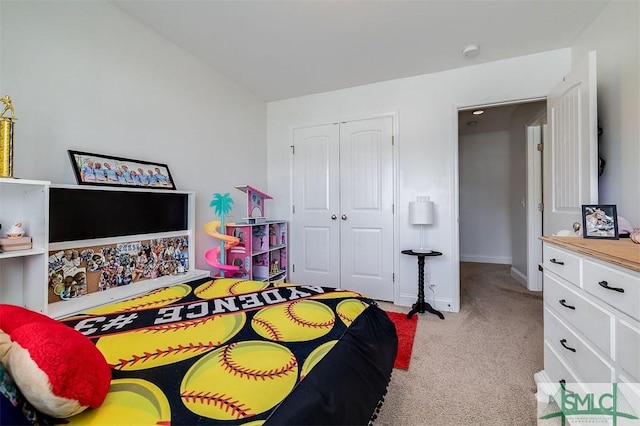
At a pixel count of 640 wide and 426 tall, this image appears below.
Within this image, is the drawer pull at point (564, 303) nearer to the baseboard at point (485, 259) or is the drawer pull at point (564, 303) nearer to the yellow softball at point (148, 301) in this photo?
the yellow softball at point (148, 301)

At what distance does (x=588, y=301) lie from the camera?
1.13m

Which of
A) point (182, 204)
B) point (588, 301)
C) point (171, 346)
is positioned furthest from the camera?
point (182, 204)

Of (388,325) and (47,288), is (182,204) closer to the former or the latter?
(47,288)

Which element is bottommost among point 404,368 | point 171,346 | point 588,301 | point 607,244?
point 404,368

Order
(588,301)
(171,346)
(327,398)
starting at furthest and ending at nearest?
(588,301) < (171,346) < (327,398)

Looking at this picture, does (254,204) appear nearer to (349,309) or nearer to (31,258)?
(31,258)

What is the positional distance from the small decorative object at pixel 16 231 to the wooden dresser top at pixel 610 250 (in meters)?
2.58

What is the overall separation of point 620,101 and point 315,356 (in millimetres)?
2530

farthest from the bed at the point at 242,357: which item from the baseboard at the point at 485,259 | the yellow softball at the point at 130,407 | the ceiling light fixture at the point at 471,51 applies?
the baseboard at the point at 485,259

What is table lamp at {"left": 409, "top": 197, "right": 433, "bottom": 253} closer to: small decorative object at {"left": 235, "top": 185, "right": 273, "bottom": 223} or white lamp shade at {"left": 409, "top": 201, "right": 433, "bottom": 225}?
white lamp shade at {"left": 409, "top": 201, "right": 433, "bottom": 225}

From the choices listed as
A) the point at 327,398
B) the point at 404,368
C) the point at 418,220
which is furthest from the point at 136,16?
the point at 404,368

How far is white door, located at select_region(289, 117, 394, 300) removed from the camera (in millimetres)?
3151

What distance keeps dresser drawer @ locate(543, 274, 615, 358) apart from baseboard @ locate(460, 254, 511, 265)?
4.37 meters

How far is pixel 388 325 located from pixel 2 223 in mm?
2101
